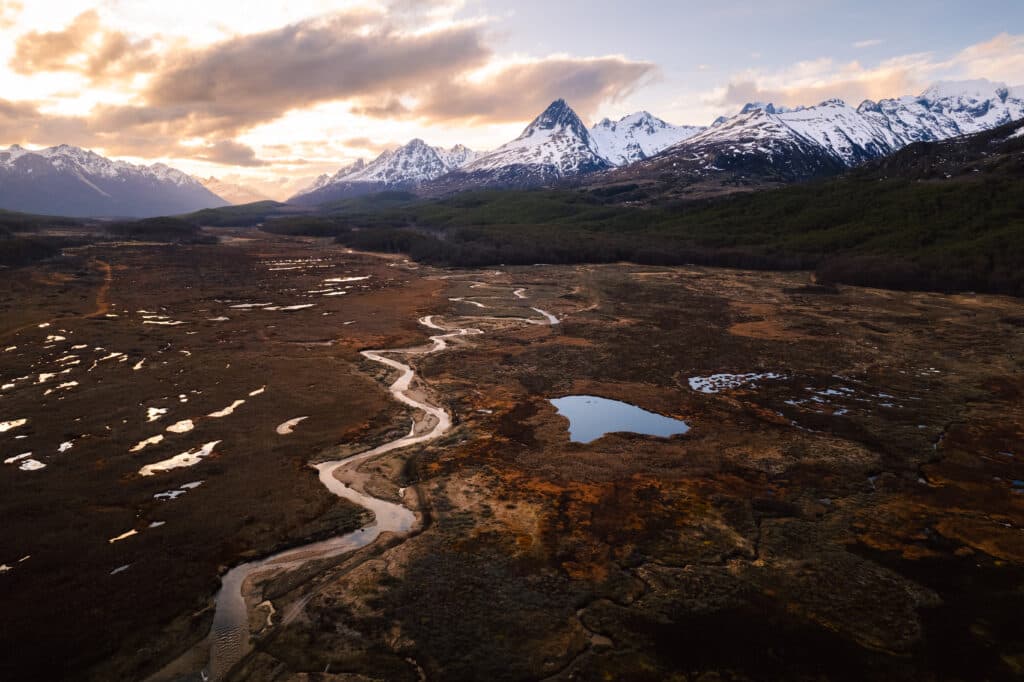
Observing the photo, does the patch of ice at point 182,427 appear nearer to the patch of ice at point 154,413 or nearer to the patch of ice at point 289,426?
the patch of ice at point 154,413

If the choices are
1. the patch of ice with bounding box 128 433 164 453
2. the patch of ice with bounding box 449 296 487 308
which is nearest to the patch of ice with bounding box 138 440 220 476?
the patch of ice with bounding box 128 433 164 453

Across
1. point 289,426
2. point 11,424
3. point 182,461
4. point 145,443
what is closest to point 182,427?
point 145,443

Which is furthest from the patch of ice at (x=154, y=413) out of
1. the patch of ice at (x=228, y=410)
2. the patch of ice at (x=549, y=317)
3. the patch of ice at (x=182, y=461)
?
the patch of ice at (x=549, y=317)

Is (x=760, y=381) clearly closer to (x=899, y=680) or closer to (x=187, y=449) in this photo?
(x=899, y=680)

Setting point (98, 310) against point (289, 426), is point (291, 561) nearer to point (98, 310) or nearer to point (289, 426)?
point (289, 426)

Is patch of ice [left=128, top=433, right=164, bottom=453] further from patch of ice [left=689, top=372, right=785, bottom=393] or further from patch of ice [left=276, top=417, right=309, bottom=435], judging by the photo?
patch of ice [left=689, top=372, right=785, bottom=393]

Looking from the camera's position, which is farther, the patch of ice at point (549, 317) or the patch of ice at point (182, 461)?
the patch of ice at point (549, 317)
